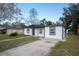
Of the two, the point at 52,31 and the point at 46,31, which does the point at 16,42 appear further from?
the point at 52,31

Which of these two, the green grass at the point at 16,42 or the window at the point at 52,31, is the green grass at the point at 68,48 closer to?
the window at the point at 52,31

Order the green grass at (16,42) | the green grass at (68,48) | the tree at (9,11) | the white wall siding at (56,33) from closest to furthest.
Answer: the green grass at (68,48)
the tree at (9,11)
the green grass at (16,42)
the white wall siding at (56,33)

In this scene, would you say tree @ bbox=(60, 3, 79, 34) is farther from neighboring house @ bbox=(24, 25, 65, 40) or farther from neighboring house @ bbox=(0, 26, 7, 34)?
neighboring house @ bbox=(0, 26, 7, 34)

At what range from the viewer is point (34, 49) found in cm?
364

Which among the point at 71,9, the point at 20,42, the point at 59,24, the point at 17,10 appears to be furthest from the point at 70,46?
the point at 17,10

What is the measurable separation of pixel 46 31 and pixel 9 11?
1077 mm

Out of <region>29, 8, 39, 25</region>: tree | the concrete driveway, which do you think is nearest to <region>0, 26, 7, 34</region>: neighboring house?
the concrete driveway

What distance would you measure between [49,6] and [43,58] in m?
1.25

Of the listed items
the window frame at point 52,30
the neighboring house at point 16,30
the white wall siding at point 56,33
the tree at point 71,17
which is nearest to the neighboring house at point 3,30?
the neighboring house at point 16,30

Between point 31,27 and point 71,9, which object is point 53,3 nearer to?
point 71,9

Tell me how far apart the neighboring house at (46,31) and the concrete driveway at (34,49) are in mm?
160

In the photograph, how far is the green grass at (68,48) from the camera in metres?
3.49

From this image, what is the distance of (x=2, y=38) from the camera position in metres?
3.78

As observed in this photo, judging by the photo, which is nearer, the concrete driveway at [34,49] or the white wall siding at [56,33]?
the concrete driveway at [34,49]
